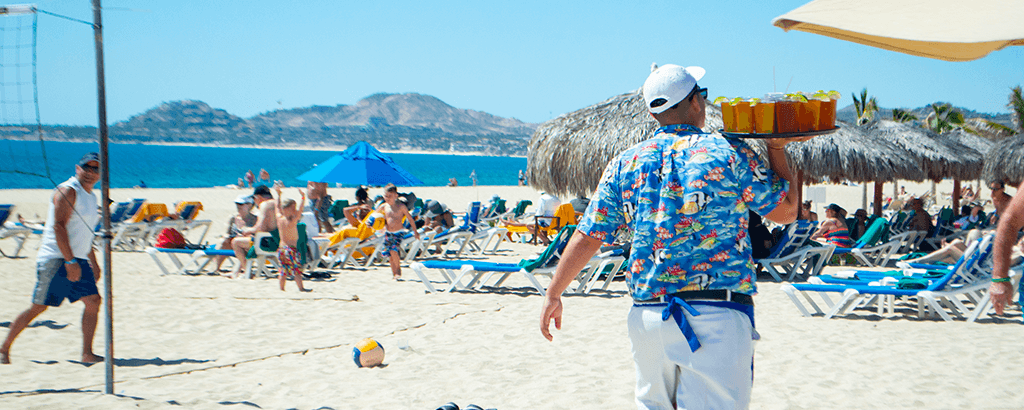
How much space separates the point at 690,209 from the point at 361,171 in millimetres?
8601

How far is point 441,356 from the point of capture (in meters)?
4.48

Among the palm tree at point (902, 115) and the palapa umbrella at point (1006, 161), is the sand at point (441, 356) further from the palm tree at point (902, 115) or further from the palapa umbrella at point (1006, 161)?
the palm tree at point (902, 115)

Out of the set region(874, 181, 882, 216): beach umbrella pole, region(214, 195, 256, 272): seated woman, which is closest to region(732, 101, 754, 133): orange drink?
region(214, 195, 256, 272): seated woman

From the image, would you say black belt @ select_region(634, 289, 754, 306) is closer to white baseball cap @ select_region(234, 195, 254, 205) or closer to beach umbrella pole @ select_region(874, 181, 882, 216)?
white baseball cap @ select_region(234, 195, 254, 205)

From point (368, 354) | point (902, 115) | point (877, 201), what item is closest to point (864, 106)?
point (902, 115)

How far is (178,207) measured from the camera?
12.6 m

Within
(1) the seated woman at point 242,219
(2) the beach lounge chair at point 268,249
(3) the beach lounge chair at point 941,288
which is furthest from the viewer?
(1) the seated woman at point 242,219

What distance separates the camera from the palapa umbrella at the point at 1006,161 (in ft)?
44.8

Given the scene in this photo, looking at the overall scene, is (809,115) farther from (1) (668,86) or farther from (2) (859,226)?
(2) (859,226)

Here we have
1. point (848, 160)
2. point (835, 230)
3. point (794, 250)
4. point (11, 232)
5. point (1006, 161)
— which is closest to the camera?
point (794, 250)

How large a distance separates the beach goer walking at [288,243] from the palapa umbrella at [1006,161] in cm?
1332

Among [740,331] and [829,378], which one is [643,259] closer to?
[740,331]

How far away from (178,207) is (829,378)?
11.6 meters

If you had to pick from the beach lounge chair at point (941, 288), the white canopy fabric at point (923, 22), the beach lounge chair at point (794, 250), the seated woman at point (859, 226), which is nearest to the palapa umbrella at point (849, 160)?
the seated woman at point (859, 226)
